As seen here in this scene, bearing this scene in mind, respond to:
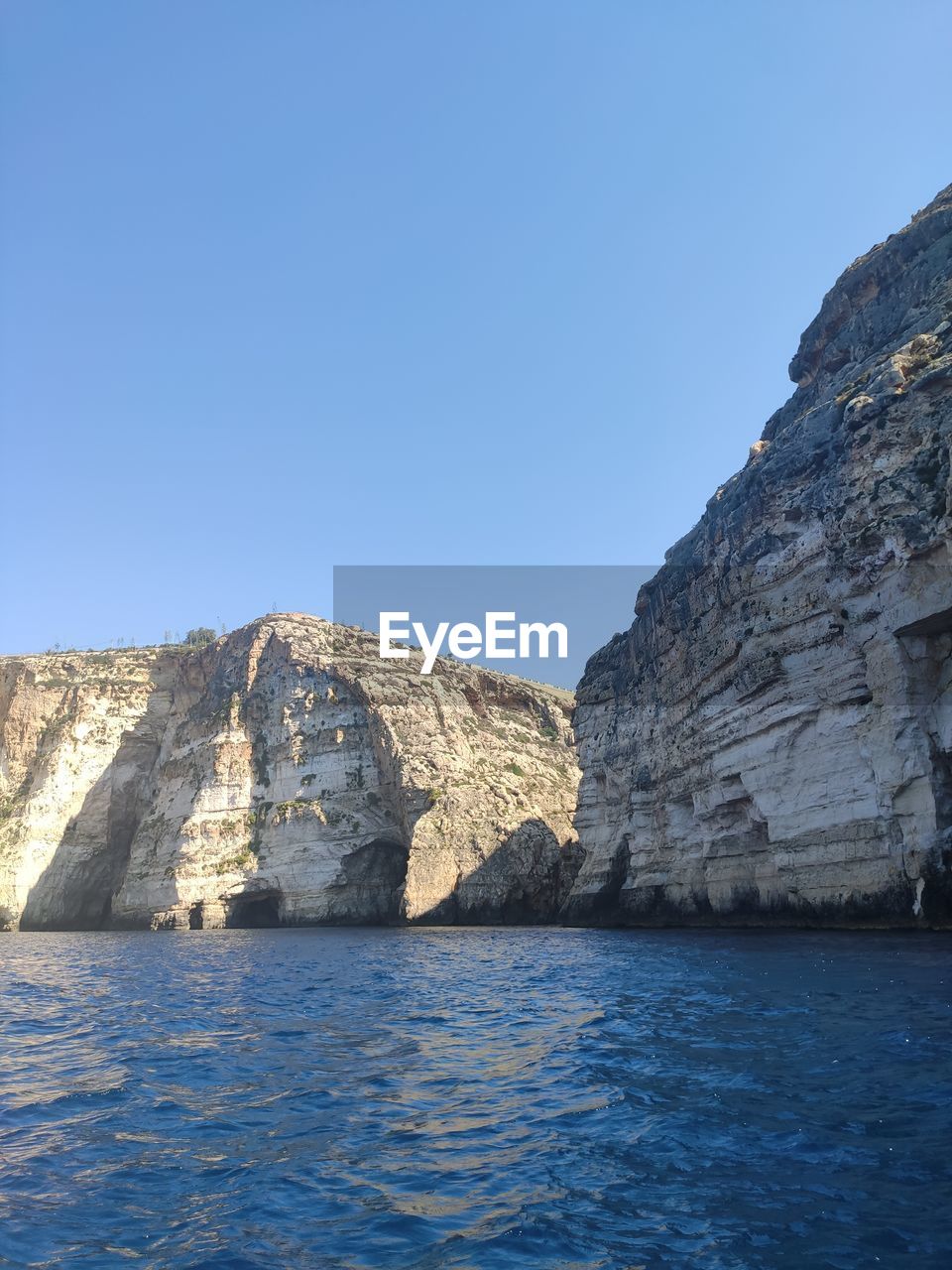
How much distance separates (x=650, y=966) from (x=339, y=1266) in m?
19.2

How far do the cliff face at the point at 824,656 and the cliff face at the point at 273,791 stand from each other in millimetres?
13762

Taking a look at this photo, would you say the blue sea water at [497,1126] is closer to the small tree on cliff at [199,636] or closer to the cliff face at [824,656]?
the cliff face at [824,656]

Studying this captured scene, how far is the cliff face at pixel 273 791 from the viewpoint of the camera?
58.5m

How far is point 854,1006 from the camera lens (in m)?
14.9

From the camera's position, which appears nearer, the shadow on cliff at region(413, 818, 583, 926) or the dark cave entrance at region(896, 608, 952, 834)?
the dark cave entrance at region(896, 608, 952, 834)

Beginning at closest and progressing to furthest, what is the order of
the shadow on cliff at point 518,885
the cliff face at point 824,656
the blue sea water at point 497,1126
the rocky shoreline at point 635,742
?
1. the blue sea water at point 497,1126
2. the cliff face at point 824,656
3. the rocky shoreline at point 635,742
4. the shadow on cliff at point 518,885

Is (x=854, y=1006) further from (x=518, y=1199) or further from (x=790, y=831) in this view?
(x=790, y=831)

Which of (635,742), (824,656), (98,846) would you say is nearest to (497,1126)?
(824,656)

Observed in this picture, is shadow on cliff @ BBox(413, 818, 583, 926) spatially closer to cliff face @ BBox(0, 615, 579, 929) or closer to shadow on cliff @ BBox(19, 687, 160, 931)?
cliff face @ BBox(0, 615, 579, 929)

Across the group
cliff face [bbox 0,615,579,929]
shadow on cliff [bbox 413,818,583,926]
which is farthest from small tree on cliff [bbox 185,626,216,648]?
shadow on cliff [bbox 413,818,583,926]

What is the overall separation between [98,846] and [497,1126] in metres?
66.1

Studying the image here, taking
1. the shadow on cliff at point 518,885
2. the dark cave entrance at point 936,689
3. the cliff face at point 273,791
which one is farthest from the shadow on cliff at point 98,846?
the dark cave entrance at point 936,689

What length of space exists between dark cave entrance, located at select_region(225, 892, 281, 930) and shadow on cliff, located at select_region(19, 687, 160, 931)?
11.6m

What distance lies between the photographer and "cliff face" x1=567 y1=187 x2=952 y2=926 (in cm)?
2669
